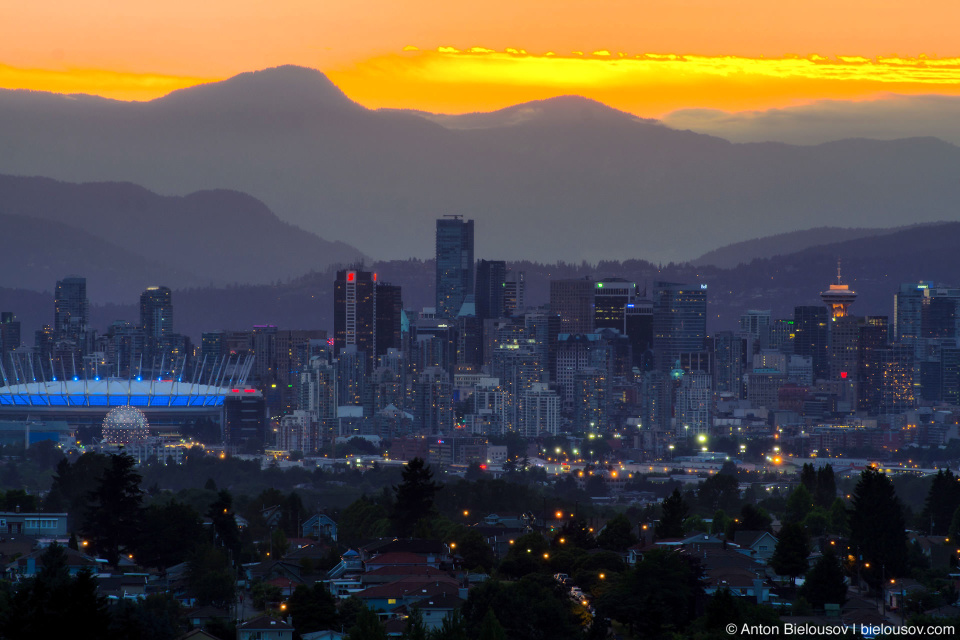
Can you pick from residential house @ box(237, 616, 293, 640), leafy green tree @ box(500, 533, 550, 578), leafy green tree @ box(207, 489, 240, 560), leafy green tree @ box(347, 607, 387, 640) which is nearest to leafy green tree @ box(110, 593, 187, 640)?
residential house @ box(237, 616, 293, 640)

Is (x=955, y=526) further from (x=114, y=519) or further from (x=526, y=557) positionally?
(x=114, y=519)

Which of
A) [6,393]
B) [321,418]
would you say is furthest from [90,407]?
[321,418]

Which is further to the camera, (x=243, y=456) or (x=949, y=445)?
(x=949, y=445)

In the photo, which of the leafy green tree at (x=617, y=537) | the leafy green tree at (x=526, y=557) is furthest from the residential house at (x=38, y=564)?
the leafy green tree at (x=617, y=537)

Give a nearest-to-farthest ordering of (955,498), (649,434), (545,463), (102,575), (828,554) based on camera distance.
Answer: (828,554) < (102,575) < (955,498) < (545,463) < (649,434)

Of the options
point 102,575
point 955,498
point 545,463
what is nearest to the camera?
point 102,575

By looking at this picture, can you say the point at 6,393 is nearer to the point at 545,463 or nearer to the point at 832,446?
the point at 545,463
